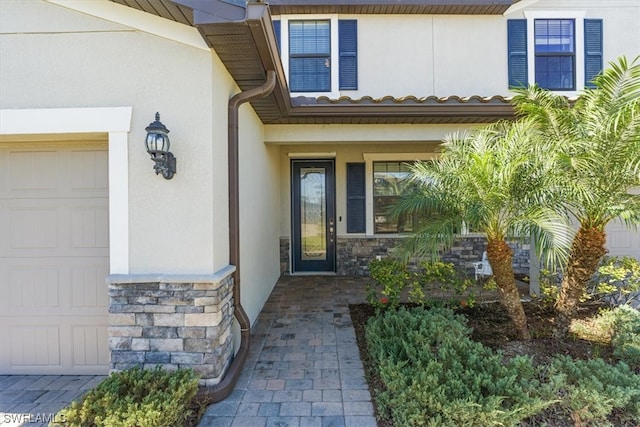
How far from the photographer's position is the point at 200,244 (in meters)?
3.17

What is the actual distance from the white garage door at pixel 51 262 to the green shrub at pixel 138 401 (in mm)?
1135

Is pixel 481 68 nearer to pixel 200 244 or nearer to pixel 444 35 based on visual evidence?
pixel 444 35

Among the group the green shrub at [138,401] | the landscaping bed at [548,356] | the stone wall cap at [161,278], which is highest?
the stone wall cap at [161,278]

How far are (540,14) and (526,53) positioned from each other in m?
0.85

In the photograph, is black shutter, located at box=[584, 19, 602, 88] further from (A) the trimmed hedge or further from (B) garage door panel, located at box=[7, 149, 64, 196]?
(B) garage door panel, located at box=[7, 149, 64, 196]

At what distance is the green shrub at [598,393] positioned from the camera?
2574 mm

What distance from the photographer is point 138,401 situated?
8.52 ft

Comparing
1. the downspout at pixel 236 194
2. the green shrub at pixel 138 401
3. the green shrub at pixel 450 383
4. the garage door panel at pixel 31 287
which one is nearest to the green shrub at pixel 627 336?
the green shrub at pixel 450 383

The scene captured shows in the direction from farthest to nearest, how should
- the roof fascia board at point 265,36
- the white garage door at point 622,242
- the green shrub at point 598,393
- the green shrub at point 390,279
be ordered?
the white garage door at point 622,242
the green shrub at point 390,279
the roof fascia board at point 265,36
the green shrub at point 598,393

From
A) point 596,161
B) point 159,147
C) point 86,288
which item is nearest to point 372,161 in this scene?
point 596,161

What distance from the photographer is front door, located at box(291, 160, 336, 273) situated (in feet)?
27.3

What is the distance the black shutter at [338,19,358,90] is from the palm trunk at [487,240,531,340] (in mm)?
4526

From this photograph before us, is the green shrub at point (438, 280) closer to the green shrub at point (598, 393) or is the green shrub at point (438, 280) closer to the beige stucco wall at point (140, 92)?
the green shrub at point (598, 393)

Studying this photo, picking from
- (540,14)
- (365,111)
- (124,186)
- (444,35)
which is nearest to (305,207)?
(365,111)
